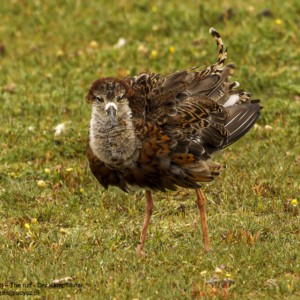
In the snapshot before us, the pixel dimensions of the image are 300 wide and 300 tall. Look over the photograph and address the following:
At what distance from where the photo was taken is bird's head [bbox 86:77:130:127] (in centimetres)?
591

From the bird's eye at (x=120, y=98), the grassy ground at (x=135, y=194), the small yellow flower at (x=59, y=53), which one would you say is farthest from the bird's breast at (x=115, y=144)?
the small yellow flower at (x=59, y=53)

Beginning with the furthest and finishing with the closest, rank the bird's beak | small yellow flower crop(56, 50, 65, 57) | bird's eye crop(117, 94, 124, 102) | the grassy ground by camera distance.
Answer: small yellow flower crop(56, 50, 65, 57) < bird's eye crop(117, 94, 124, 102) < the bird's beak < the grassy ground

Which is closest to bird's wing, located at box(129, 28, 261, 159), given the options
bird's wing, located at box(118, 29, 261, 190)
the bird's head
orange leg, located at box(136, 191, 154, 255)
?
bird's wing, located at box(118, 29, 261, 190)

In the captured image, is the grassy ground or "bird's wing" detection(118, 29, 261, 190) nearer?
the grassy ground

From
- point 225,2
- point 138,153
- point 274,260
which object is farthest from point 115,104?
point 225,2

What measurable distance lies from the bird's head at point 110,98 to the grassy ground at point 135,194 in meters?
1.59

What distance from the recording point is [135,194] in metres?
7.70

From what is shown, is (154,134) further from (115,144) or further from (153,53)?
(153,53)

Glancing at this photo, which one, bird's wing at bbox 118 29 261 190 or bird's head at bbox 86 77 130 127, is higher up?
bird's head at bbox 86 77 130 127

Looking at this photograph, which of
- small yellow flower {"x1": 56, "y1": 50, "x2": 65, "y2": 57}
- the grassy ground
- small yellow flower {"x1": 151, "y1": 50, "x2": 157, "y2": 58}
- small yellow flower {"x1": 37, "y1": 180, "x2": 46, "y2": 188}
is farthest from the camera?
small yellow flower {"x1": 56, "y1": 50, "x2": 65, "y2": 57}

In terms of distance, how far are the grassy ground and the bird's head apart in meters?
1.59

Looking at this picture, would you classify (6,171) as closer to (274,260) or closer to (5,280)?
(5,280)

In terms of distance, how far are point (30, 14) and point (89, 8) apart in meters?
1.63

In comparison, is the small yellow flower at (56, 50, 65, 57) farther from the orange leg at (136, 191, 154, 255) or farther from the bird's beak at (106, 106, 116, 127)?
the bird's beak at (106, 106, 116, 127)
